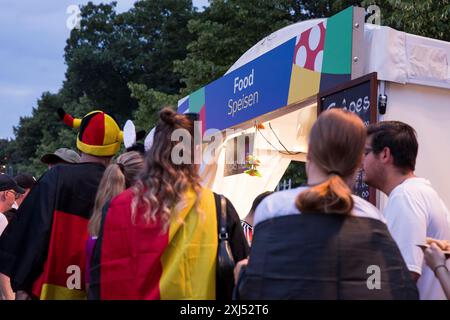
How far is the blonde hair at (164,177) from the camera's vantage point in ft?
7.21

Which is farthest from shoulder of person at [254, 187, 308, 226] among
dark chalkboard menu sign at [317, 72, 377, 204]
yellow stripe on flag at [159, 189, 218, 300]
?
dark chalkboard menu sign at [317, 72, 377, 204]

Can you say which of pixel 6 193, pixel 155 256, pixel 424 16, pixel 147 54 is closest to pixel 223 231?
pixel 155 256

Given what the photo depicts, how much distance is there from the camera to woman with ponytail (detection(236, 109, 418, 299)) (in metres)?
1.84

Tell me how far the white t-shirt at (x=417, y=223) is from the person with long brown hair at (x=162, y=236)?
2.32 feet

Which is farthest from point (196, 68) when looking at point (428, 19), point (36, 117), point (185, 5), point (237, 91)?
point (36, 117)

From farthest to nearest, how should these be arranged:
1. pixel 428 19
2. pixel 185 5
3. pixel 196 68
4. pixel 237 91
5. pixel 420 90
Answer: pixel 185 5 → pixel 196 68 → pixel 428 19 → pixel 237 91 → pixel 420 90

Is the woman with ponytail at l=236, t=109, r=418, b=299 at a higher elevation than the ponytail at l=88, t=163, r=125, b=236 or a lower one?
lower

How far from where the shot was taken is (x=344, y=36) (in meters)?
4.60

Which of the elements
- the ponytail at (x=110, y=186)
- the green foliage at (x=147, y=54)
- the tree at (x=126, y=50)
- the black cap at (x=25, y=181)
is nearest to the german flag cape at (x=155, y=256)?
the ponytail at (x=110, y=186)

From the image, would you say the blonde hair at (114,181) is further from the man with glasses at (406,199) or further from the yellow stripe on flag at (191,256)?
the man with glasses at (406,199)

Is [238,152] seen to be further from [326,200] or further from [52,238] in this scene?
[326,200]

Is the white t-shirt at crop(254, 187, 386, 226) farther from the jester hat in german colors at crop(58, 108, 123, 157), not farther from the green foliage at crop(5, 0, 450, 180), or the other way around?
the green foliage at crop(5, 0, 450, 180)
